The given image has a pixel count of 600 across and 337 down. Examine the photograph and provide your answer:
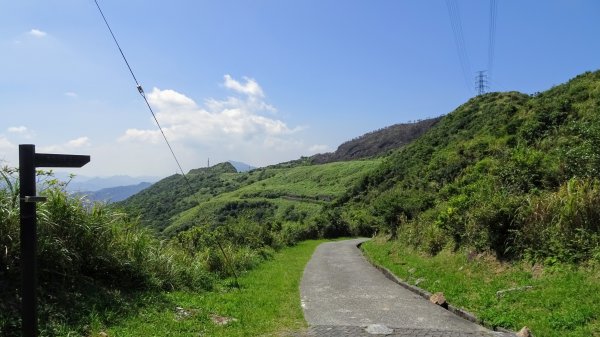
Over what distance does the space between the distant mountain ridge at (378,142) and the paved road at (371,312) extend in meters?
139

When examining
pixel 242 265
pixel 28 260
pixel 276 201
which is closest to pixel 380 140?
pixel 276 201

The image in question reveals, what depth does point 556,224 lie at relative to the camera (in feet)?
32.0

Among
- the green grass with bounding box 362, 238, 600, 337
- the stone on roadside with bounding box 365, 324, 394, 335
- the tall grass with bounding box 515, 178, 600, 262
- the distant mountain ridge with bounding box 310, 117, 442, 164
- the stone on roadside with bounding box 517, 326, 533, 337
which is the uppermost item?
the distant mountain ridge with bounding box 310, 117, 442, 164

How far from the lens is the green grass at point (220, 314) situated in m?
6.62

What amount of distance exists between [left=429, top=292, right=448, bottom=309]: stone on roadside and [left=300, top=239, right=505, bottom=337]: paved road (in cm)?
12

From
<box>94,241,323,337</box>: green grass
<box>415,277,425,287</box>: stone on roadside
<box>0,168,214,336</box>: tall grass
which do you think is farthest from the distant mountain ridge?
<box>0,168,214,336</box>: tall grass

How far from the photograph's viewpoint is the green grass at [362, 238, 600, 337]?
256 inches

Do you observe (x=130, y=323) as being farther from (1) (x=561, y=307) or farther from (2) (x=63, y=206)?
(1) (x=561, y=307)

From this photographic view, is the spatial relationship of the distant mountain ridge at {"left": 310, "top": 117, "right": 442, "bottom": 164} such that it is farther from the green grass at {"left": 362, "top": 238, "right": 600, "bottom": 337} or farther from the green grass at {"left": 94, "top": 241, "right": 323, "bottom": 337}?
the green grass at {"left": 94, "top": 241, "right": 323, "bottom": 337}

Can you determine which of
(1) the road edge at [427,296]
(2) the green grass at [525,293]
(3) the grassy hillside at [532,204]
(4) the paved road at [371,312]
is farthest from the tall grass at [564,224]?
(4) the paved road at [371,312]

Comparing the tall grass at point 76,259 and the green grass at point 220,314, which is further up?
the tall grass at point 76,259

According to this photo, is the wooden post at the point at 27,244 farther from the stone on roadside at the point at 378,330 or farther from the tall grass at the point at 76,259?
the stone on roadside at the point at 378,330

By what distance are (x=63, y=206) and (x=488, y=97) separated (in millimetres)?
63125

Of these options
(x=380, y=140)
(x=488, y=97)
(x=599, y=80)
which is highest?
(x=380, y=140)
